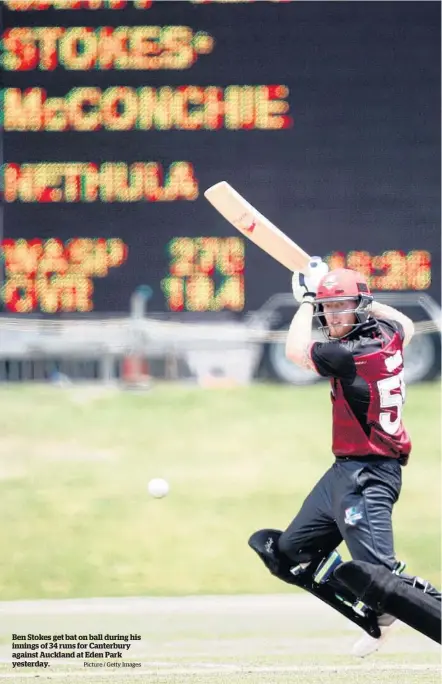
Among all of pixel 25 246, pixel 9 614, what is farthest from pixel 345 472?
pixel 25 246

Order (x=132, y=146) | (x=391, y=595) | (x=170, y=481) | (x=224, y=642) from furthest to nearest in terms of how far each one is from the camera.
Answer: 1. (x=170, y=481)
2. (x=132, y=146)
3. (x=224, y=642)
4. (x=391, y=595)

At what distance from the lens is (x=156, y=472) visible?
25.1ft

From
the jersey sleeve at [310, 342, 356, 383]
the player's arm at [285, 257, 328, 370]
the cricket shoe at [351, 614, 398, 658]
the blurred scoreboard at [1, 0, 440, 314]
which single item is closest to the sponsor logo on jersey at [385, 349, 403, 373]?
the jersey sleeve at [310, 342, 356, 383]

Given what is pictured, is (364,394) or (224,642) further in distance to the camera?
(224,642)

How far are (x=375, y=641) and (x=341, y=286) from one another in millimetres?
1273

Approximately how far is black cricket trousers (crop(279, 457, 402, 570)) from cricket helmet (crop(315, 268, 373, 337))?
18.0 inches

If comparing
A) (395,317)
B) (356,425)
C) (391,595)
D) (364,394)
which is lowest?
(391,595)

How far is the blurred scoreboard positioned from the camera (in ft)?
22.9

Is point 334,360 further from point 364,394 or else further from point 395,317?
point 395,317

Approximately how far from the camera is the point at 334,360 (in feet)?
14.4

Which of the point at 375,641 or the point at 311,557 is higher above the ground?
the point at 311,557

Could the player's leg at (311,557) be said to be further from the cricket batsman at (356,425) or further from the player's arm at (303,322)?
the player's arm at (303,322)

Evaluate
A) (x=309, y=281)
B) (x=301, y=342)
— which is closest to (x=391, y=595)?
(x=301, y=342)

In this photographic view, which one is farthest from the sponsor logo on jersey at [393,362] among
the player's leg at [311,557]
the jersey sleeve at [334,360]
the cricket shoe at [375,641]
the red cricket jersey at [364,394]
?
the cricket shoe at [375,641]
